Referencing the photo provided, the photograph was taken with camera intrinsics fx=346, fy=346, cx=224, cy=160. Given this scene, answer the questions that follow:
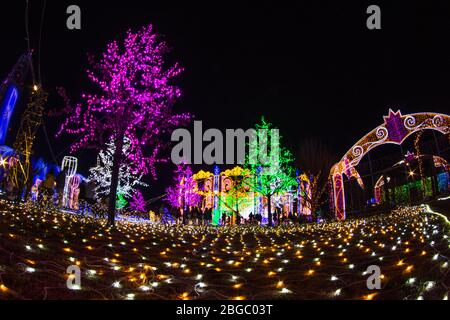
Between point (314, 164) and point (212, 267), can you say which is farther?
point (314, 164)

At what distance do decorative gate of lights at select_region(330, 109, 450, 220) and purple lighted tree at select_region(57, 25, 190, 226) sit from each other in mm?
12676

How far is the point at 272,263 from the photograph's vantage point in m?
5.65

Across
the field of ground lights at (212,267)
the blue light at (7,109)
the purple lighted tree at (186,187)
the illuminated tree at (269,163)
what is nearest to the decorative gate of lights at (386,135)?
the illuminated tree at (269,163)

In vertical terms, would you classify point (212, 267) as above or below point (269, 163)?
below

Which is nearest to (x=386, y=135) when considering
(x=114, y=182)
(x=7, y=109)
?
(x=114, y=182)

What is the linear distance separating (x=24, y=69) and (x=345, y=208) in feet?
75.3

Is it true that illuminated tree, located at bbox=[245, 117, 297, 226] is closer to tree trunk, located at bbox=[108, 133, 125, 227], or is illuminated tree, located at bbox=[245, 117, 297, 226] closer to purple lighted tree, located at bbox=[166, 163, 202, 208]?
tree trunk, located at bbox=[108, 133, 125, 227]

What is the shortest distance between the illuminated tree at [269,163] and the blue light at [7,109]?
16.5 m

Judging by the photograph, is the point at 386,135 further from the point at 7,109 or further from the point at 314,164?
the point at 7,109

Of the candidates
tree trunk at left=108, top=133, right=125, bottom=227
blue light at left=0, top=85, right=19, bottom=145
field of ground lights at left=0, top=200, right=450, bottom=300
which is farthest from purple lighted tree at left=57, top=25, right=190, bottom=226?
blue light at left=0, top=85, right=19, bottom=145

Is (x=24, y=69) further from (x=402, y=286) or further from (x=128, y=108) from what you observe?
(x=402, y=286)

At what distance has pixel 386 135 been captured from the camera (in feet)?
64.9

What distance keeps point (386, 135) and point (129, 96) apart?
49.1 feet

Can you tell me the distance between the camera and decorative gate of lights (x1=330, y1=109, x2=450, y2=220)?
17719 mm
